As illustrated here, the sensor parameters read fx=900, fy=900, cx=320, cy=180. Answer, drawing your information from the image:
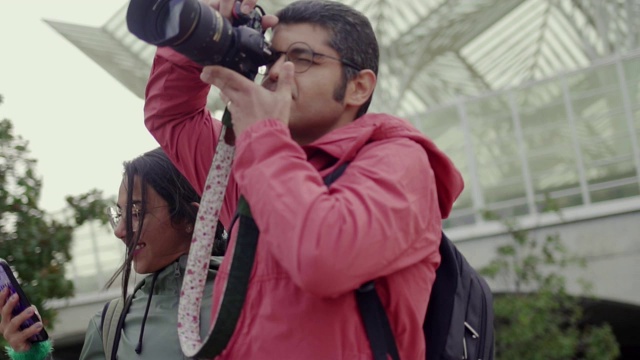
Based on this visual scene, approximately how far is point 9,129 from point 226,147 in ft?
11.1

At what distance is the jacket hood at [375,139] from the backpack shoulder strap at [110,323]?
3.37 ft

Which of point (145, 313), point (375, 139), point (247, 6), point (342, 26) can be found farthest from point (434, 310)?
point (145, 313)

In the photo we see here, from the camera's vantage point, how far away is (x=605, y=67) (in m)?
8.62

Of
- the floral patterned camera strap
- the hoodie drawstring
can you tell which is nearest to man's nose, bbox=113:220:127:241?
the hoodie drawstring

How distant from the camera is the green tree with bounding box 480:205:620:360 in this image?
7691mm

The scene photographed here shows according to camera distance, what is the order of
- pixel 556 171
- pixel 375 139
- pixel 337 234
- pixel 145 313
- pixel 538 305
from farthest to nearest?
pixel 556 171 < pixel 538 305 < pixel 145 313 < pixel 375 139 < pixel 337 234

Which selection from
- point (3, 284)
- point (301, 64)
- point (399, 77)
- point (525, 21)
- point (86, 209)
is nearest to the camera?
point (301, 64)

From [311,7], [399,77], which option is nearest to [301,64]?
[311,7]

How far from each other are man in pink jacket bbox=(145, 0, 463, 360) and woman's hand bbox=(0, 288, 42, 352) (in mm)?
918

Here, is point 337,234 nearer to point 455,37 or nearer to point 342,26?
point 342,26

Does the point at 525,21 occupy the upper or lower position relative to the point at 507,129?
lower

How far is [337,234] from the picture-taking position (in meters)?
→ 1.46

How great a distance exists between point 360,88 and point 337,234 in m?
0.51

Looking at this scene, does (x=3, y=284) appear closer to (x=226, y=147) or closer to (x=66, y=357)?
(x=226, y=147)
